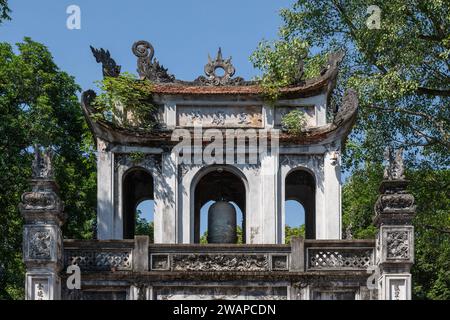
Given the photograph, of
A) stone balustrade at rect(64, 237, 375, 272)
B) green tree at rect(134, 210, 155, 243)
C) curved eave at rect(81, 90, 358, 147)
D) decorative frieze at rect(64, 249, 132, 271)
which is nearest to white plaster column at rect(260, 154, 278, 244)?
curved eave at rect(81, 90, 358, 147)

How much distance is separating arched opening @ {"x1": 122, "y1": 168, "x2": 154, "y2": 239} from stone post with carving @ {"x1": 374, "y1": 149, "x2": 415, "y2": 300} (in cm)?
553

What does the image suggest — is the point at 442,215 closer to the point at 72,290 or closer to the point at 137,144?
the point at 137,144

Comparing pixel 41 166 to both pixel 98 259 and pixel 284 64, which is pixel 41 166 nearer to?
pixel 98 259

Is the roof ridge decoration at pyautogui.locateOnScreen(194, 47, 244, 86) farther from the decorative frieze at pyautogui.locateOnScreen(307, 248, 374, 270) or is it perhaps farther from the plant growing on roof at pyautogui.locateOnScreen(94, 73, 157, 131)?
the decorative frieze at pyautogui.locateOnScreen(307, 248, 374, 270)

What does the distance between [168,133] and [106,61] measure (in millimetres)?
2185

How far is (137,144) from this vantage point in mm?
23016

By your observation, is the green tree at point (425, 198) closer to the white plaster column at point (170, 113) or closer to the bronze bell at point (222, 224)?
the bronze bell at point (222, 224)

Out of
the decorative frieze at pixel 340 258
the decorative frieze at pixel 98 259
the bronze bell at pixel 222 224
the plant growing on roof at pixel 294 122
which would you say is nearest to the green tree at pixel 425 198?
the plant growing on roof at pixel 294 122

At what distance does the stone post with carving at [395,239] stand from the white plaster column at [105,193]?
5.50m

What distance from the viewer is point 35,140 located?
29.4 m

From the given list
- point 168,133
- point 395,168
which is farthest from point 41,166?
point 395,168

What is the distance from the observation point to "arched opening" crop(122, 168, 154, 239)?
23.9 m

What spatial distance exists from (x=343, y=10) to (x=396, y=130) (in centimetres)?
336
